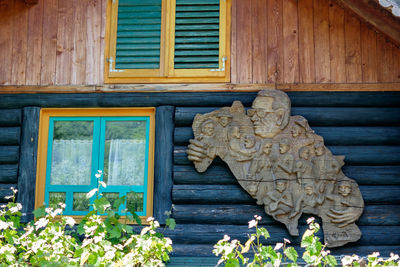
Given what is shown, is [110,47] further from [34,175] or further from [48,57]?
[34,175]

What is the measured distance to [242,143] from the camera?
7703mm

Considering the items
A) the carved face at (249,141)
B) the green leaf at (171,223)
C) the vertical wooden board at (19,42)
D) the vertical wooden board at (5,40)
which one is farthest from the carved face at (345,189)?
the vertical wooden board at (5,40)

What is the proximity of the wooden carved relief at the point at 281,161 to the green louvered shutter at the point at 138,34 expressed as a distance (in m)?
1.13

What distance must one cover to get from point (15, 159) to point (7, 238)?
1832 millimetres

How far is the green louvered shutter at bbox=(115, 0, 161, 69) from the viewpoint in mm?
8180

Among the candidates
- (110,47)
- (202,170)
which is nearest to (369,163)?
(202,170)

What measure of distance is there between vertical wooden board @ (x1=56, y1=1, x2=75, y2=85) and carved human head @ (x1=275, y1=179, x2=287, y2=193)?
312cm

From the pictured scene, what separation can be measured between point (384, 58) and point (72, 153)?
433 centimetres

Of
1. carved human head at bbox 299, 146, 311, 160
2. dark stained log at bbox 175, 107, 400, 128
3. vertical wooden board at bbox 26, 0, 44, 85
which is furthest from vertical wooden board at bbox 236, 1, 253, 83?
vertical wooden board at bbox 26, 0, 44, 85

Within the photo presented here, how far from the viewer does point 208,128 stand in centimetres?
779

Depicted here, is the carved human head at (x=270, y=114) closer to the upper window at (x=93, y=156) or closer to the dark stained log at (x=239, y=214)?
the dark stained log at (x=239, y=214)

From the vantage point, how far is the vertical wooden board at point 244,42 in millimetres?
8031

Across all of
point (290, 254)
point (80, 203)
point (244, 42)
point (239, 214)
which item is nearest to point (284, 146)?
point (239, 214)

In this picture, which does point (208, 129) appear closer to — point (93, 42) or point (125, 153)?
point (125, 153)
